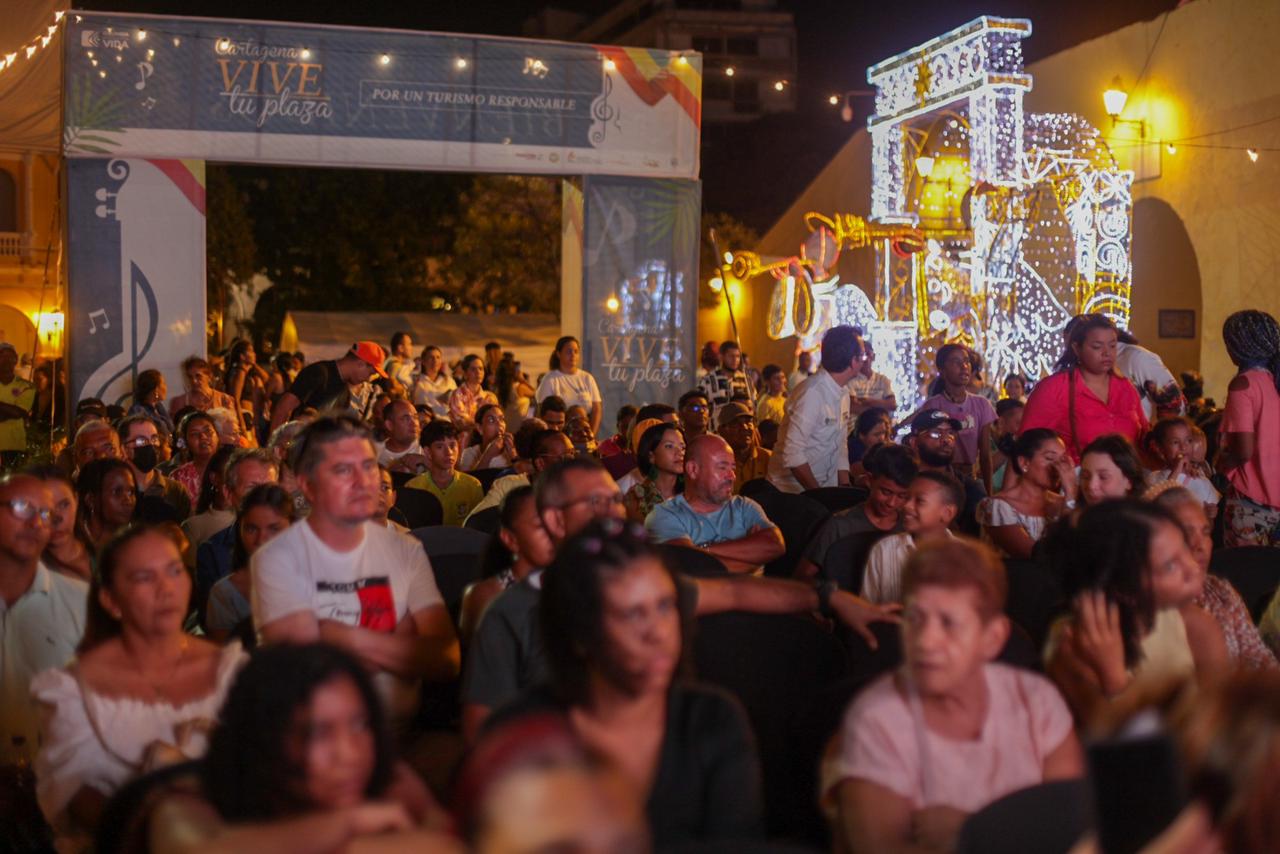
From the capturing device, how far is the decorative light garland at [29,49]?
13.4 meters

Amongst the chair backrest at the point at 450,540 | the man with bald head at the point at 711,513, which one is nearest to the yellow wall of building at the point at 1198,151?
the man with bald head at the point at 711,513

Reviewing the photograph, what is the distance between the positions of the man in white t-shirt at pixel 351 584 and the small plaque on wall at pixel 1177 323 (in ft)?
59.3

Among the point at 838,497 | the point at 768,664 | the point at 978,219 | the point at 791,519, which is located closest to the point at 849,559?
the point at 768,664

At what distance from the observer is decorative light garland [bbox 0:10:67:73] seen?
13.4 metres

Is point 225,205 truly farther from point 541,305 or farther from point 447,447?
point 447,447

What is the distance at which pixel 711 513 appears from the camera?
19.6ft

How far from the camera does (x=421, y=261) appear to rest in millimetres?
32469

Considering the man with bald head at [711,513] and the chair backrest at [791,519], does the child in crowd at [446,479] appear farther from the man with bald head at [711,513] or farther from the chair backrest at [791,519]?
the man with bald head at [711,513]

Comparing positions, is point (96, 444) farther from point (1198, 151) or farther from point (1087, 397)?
point (1198, 151)

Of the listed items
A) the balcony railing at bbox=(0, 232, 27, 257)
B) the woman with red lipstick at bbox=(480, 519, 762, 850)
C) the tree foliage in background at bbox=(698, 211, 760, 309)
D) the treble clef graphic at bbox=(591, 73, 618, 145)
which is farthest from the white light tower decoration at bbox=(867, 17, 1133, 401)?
the balcony railing at bbox=(0, 232, 27, 257)

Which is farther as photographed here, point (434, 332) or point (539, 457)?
point (434, 332)

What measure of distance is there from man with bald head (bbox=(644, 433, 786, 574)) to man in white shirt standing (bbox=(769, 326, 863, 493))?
1.88m

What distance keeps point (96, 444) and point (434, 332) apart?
18.8m

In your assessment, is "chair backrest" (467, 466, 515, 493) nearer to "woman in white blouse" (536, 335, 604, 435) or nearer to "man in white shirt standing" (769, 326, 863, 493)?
"man in white shirt standing" (769, 326, 863, 493)
